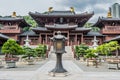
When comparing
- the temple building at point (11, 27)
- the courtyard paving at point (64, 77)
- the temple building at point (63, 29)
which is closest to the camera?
the courtyard paving at point (64, 77)

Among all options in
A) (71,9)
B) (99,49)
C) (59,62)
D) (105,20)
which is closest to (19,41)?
(71,9)

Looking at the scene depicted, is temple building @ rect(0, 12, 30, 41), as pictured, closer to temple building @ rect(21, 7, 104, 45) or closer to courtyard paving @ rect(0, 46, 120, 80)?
temple building @ rect(21, 7, 104, 45)

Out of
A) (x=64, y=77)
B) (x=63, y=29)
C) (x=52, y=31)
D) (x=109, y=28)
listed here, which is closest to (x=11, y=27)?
(x=52, y=31)

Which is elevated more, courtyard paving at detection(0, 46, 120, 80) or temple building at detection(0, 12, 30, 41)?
temple building at detection(0, 12, 30, 41)

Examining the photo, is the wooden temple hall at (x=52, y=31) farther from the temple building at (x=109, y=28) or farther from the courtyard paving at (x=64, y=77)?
the courtyard paving at (x=64, y=77)

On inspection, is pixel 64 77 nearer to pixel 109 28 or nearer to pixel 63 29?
pixel 63 29

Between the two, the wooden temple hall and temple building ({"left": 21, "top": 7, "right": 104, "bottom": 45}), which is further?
the wooden temple hall

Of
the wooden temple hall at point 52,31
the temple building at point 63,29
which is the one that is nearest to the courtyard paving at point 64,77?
the temple building at point 63,29

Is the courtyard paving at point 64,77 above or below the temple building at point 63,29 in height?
below

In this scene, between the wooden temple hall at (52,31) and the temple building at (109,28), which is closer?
the wooden temple hall at (52,31)

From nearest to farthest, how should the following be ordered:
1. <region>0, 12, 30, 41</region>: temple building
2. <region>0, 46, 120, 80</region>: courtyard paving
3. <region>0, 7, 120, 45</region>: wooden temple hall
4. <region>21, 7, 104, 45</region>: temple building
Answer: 1. <region>0, 46, 120, 80</region>: courtyard paving
2. <region>21, 7, 104, 45</region>: temple building
3. <region>0, 7, 120, 45</region>: wooden temple hall
4. <region>0, 12, 30, 41</region>: temple building

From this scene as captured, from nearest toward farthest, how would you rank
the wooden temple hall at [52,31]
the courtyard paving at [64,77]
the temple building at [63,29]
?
the courtyard paving at [64,77] → the temple building at [63,29] → the wooden temple hall at [52,31]

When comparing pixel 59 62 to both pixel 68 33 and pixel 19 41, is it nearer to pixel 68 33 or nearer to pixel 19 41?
pixel 68 33

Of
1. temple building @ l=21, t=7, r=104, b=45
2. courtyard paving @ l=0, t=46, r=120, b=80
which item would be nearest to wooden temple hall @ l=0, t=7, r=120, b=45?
temple building @ l=21, t=7, r=104, b=45
